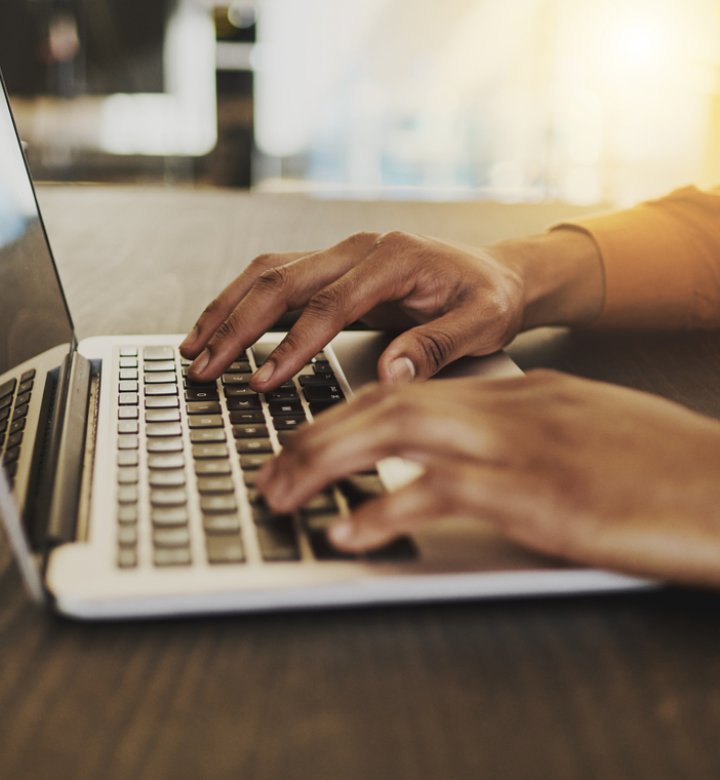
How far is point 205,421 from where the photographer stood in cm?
57

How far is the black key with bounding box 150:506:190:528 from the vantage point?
42 centimetres

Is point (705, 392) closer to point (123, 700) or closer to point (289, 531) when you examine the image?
point (289, 531)

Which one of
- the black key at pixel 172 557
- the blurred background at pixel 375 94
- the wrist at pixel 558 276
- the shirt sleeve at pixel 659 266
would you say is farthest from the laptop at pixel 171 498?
the blurred background at pixel 375 94

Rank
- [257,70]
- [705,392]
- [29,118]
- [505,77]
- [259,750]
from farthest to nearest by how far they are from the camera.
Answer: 1. [505,77]
2. [257,70]
3. [29,118]
4. [705,392]
5. [259,750]

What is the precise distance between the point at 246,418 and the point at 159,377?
118mm

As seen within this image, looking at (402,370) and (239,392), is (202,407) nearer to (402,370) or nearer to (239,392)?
(239,392)

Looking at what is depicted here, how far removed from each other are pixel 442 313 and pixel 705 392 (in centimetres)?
22

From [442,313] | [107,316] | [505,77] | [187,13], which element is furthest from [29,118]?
[442,313]

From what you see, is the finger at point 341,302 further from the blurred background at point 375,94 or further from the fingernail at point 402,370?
the blurred background at point 375,94

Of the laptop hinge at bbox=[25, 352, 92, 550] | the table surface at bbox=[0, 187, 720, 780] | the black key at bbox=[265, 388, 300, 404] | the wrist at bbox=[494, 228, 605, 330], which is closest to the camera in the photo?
the table surface at bbox=[0, 187, 720, 780]

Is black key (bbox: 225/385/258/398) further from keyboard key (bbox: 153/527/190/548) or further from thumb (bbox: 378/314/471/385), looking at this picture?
keyboard key (bbox: 153/527/190/548)

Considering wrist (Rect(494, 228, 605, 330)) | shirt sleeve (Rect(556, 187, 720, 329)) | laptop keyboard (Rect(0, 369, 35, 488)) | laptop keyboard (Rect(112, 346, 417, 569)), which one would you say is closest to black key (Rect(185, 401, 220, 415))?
laptop keyboard (Rect(112, 346, 417, 569))

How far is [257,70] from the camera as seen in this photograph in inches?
158

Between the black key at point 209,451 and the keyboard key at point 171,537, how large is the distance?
91mm
